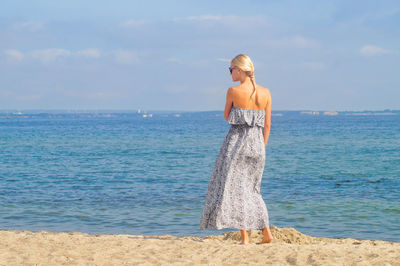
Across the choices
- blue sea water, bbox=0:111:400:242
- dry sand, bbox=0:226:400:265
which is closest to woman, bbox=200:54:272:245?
dry sand, bbox=0:226:400:265

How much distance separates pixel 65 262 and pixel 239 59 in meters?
3.35

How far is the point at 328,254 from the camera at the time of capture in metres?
5.93

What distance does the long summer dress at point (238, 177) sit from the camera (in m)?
6.26

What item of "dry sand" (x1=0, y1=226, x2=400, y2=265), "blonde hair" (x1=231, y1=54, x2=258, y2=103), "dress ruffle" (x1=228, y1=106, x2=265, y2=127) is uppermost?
"blonde hair" (x1=231, y1=54, x2=258, y2=103)

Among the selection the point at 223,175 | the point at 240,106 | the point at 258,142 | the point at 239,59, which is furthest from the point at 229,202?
the point at 239,59

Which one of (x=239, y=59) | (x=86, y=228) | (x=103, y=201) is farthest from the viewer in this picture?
(x=103, y=201)

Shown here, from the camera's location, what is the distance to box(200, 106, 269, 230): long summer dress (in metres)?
6.26

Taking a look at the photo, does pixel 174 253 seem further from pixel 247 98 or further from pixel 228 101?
pixel 247 98

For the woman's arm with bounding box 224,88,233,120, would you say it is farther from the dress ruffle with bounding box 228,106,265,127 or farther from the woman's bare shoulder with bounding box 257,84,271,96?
the woman's bare shoulder with bounding box 257,84,271,96

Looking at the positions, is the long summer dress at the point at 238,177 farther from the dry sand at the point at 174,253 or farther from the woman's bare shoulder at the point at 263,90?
the dry sand at the point at 174,253

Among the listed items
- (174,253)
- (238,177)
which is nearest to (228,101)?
(238,177)

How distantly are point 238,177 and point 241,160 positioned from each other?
0.76ft

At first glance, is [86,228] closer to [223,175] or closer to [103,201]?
[103,201]

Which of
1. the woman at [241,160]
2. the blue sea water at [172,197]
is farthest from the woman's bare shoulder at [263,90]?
the blue sea water at [172,197]
